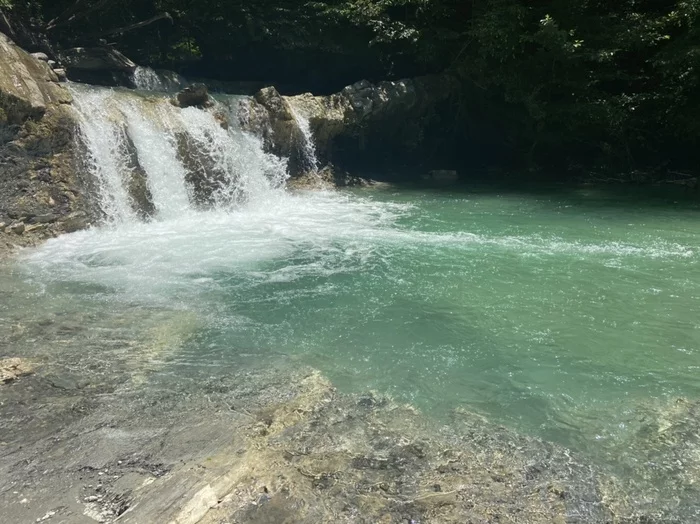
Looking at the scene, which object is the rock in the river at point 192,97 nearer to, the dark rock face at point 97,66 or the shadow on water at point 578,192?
the dark rock face at point 97,66

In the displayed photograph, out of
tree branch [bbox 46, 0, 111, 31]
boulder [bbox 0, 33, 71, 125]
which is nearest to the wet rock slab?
boulder [bbox 0, 33, 71, 125]

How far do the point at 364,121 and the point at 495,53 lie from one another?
4109 mm

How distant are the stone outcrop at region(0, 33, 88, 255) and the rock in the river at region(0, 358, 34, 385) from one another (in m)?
4.29

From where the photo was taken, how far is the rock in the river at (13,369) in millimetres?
4461

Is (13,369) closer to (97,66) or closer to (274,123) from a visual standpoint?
(274,123)

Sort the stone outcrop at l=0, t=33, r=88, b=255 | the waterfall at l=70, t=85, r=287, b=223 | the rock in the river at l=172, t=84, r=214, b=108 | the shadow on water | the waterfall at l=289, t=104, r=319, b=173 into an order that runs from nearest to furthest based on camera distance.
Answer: the stone outcrop at l=0, t=33, r=88, b=255
the waterfall at l=70, t=85, r=287, b=223
the rock in the river at l=172, t=84, r=214, b=108
the shadow on water
the waterfall at l=289, t=104, r=319, b=173

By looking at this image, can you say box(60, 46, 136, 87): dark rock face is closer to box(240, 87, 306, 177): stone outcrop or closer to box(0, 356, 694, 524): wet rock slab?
box(240, 87, 306, 177): stone outcrop

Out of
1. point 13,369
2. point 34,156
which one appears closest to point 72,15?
point 34,156

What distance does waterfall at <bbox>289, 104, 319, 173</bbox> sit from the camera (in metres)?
14.6

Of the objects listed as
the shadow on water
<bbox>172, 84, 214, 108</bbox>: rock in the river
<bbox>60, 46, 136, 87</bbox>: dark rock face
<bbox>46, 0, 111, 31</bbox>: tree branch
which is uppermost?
<bbox>46, 0, 111, 31</bbox>: tree branch

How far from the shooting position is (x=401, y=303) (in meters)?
6.61

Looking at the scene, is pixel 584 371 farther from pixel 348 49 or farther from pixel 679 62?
pixel 348 49

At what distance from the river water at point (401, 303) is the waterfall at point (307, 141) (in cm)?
381

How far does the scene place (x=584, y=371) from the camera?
4.95 metres
